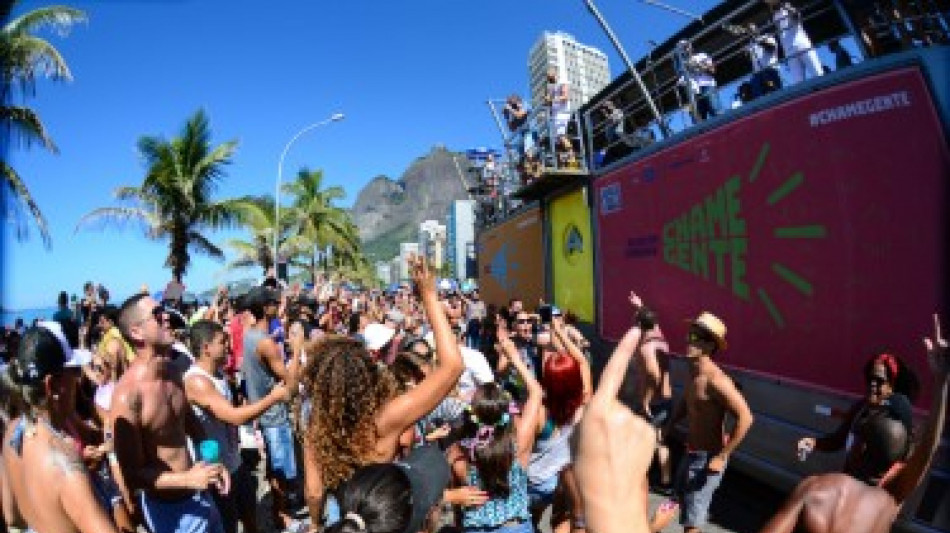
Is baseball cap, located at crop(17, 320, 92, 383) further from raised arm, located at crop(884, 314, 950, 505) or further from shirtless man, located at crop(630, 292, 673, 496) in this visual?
shirtless man, located at crop(630, 292, 673, 496)

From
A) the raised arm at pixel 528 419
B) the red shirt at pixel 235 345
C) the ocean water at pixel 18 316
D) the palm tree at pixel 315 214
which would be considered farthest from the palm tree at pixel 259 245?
the raised arm at pixel 528 419

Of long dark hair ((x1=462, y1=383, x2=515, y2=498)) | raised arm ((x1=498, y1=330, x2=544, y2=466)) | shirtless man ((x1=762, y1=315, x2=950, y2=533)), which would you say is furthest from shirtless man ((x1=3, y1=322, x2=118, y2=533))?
shirtless man ((x1=762, y1=315, x2=950, y2=533))

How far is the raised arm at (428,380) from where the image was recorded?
2.62 metres

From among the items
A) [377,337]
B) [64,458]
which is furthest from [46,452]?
[377,337]

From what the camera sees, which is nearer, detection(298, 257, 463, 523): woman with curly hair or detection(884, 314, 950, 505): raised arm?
detection(298, 257, 463, 523): woman with curly hair

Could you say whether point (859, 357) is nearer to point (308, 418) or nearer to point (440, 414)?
point (440, 414)

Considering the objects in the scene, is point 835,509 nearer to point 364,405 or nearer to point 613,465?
point 613,465

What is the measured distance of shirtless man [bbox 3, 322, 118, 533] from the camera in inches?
96.0

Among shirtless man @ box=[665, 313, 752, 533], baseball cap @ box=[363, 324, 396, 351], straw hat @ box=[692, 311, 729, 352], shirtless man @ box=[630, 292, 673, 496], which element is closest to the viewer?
shirtless man @ box=[665, 313, 752, 533]

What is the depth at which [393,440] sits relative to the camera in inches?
105

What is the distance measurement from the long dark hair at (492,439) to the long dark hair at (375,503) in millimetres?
1698

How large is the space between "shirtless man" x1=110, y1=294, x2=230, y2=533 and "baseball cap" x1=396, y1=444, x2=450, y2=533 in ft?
6.19

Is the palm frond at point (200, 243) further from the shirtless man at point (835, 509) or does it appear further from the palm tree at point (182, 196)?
the shirtless man at point (835, 509)

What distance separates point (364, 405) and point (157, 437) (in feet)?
5.74
